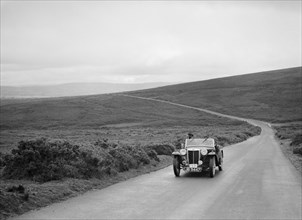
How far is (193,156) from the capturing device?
68.2 feet

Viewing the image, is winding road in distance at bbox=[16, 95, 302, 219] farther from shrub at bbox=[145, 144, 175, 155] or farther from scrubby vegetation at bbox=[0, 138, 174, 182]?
shrub at bbox=[145, 144, 175, 155]

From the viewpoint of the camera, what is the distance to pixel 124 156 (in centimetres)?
2288

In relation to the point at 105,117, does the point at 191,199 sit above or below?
above

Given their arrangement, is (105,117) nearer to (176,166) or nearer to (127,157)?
(127,157)

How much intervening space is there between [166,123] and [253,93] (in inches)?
2469

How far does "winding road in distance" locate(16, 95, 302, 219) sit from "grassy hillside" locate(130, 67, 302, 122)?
91991 millimetres

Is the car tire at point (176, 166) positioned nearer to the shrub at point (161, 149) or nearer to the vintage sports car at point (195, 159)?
the vintage sports car at point (195, 159)

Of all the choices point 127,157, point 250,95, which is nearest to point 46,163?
point 127,157

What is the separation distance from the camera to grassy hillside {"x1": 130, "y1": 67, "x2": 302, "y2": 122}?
120887 mm

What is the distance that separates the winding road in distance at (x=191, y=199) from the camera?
11.9 metres

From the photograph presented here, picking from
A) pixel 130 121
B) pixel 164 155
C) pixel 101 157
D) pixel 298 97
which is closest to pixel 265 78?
pixel 298 97

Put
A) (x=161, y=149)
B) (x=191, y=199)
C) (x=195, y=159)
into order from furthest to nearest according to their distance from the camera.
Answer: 1. (x=161, y=149)
2. (x=195, y=159)
3. (x=191, y=199)

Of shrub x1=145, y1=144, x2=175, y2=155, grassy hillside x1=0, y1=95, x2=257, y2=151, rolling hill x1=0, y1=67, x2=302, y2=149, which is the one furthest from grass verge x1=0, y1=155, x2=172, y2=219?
grassy hillside x1=0, y1=95, x2=257, y2=151

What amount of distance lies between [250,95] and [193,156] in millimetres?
129770
